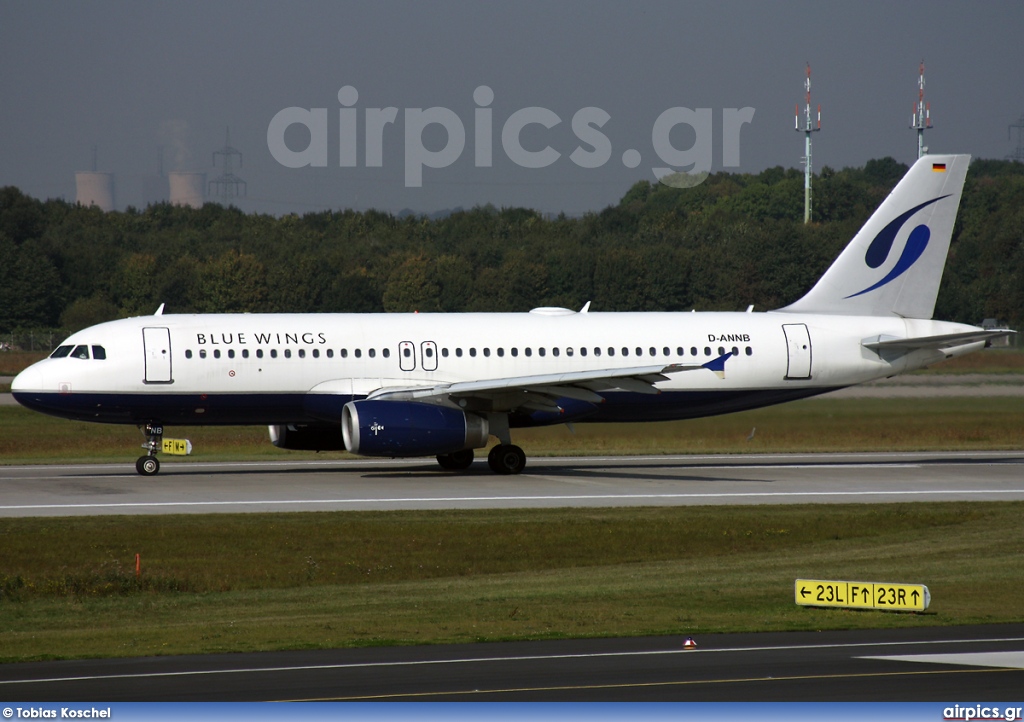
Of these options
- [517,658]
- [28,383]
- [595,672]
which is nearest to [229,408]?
[28,383]

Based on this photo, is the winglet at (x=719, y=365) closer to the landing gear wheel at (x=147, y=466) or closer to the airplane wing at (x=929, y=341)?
the airplane wing at (x=929, y=341)

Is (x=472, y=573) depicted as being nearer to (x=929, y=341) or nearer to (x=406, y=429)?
(x=406, y=429)

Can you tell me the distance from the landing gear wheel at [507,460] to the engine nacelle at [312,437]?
3.88m

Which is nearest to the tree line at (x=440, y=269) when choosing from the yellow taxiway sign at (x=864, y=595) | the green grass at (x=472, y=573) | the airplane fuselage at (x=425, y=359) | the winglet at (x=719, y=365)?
the airplane fuselage at (x=425, y=359)

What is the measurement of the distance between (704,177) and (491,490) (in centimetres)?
14623

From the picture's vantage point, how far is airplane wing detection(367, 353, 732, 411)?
30.2m

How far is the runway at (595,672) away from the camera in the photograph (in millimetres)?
11547

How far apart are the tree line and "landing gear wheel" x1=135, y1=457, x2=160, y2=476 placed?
54404mm

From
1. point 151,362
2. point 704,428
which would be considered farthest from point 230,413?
point 704,428

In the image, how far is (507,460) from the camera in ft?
108

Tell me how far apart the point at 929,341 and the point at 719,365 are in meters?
5.74

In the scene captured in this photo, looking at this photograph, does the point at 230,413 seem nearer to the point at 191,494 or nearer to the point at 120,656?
the point at 191,494

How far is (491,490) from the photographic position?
97.1ft

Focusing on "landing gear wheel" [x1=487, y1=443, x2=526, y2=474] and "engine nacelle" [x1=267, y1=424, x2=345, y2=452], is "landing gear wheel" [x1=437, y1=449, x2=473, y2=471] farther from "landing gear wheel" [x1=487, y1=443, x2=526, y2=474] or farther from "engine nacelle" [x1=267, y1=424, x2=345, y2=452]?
"engine nacelle" [x1=267, y1=424, x2=345, y2=452]
